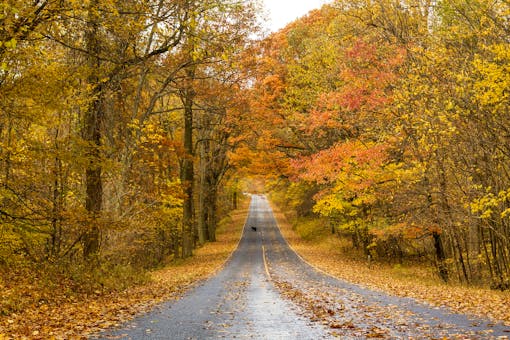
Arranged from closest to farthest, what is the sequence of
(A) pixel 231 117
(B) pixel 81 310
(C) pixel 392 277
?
(B) pixel 81 310 < (C) pixel 392 277 < (A) pixel 231 117

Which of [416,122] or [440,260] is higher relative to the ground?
[416,122]

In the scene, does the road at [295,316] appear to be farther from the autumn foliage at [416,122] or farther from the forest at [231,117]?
the autumn foliage at [416,122]

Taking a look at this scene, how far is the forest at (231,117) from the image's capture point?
37.6 feet

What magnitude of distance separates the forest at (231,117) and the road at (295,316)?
11.0ft

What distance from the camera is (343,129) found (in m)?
27.0

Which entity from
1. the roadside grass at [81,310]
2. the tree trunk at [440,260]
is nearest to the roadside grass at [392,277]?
the tree trunk at [440,260]

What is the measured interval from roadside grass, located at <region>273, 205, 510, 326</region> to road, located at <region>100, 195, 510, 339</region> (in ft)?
2.85

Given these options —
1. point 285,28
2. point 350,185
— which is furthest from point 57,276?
point 285,28

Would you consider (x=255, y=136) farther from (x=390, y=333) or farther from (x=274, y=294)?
(x=390, y=333)

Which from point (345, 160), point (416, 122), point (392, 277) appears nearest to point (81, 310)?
point (416, 122)

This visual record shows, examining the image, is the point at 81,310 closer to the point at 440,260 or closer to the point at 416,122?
the point at 416,122

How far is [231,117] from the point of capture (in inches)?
1254

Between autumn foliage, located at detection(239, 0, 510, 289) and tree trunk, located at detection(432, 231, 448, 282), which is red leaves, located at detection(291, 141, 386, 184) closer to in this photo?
autumn foliage, located at detection(239, 0, 510, 289)

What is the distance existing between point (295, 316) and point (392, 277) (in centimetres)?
1275
